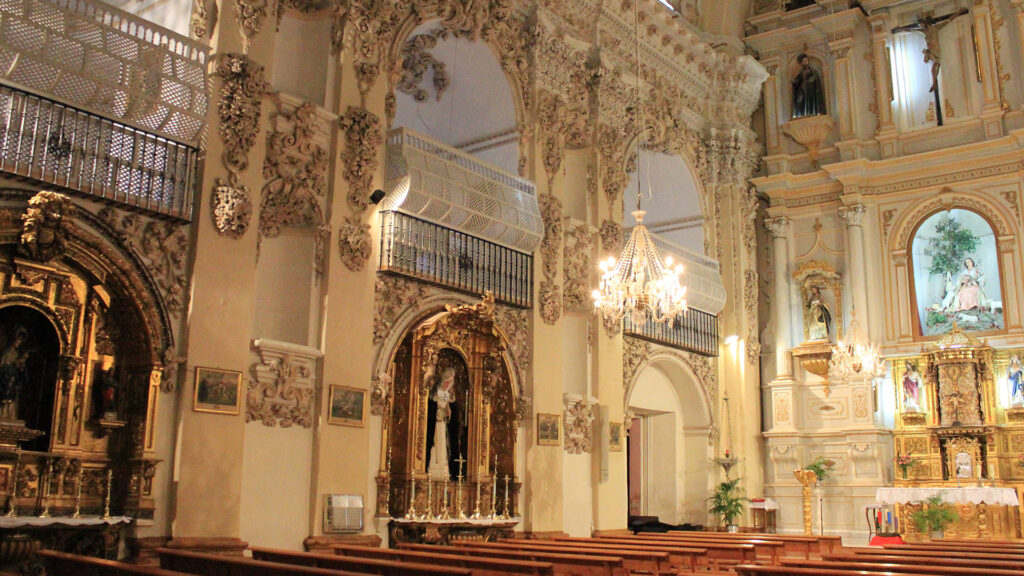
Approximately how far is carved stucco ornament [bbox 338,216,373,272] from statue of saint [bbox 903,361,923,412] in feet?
40.4

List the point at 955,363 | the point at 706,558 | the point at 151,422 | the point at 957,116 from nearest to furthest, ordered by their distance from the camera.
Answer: the point at 151,422
the point at 706,558
the point at 955,363
the point at 957,116

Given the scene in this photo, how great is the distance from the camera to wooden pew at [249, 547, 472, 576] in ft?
21.4

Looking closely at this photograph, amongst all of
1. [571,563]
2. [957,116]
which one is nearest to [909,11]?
[957,116]

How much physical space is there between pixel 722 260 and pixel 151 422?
43.6 feet

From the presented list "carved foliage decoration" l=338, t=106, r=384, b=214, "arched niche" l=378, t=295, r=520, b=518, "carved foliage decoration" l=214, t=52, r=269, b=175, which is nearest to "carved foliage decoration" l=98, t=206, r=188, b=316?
"carved foliage decoration" l=214, t=52, r=269, b=175

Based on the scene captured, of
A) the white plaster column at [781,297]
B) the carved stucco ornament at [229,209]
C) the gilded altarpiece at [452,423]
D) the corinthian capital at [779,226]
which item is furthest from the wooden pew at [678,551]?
the corinthian capital at [779,226]

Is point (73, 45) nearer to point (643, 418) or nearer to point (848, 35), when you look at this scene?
point (643, 418)

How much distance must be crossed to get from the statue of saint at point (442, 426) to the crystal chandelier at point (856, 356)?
8.81 m

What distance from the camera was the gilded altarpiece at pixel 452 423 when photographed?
12117 mm

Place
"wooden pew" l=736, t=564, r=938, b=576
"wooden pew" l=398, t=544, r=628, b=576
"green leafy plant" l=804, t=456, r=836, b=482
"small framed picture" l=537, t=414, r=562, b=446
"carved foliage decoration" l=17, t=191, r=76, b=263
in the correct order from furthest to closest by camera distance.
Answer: "green leafy plant" l=804, t=456, r=836, b=482, "small framed picture" l=537, t=414, r=562, b=446, "carved foliage decoration" l=17, t=191, r=76, b=263, "wooden pew" l=398, t=544, r=628, b=576, "wooden pew" l=736, t=564, r=938, b=576

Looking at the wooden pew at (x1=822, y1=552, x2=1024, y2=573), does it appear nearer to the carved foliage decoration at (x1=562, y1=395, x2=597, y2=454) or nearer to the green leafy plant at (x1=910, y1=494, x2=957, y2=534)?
the carved foliage decoration at (x1=562, y1=395, x2=597, y2=454)

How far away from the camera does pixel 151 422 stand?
360 inches

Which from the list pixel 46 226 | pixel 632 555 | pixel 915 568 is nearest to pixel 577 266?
pixel 632 555

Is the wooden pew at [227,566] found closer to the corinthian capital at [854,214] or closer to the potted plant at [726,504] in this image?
the potted plant at [726,504]
